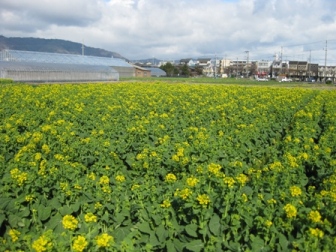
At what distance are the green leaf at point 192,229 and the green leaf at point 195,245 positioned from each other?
104 mm

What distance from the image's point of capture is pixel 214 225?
12.5 feet

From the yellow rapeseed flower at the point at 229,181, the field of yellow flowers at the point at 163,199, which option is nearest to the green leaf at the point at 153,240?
the field of yellow flowers at the point at 163,199

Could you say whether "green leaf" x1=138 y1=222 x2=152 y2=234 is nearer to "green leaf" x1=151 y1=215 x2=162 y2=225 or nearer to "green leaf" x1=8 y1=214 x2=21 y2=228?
"green leaf" x1=151 y1=215 x2=162 y2=225

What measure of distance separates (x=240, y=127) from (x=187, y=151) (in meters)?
3.21

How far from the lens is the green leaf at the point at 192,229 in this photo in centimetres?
371

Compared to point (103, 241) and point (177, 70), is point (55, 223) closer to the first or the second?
point (103, 241)

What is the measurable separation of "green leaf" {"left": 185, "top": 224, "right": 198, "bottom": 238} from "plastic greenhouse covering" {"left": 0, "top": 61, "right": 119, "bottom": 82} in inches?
1455

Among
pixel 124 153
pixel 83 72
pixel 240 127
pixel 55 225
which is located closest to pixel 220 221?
pixel 55 225

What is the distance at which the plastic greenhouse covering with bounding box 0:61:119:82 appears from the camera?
3750 centimetres

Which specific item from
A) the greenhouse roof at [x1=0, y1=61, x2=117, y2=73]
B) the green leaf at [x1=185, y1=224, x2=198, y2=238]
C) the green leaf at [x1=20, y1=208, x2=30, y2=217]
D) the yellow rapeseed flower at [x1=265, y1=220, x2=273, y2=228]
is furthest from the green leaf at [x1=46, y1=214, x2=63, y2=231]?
the greenhouse roof at [x1=0, y1=61, x2=117, y2=73]

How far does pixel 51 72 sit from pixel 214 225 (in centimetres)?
4117

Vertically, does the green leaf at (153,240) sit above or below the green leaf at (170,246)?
above

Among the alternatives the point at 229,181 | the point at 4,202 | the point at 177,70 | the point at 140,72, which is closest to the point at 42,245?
the point at 4,202

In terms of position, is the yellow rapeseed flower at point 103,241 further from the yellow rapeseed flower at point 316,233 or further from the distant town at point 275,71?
the distant town at point 275,71
